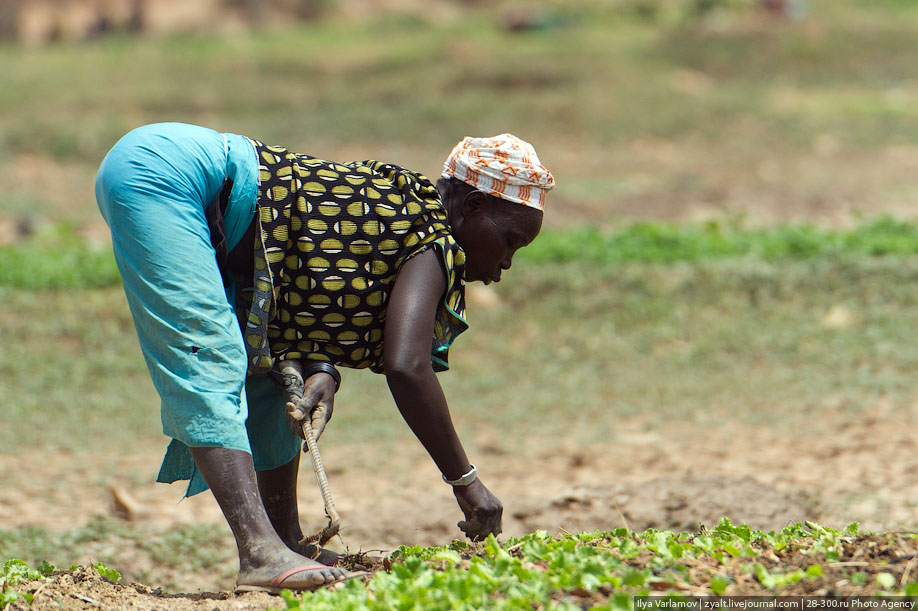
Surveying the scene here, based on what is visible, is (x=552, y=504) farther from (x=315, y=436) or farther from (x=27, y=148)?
(x=27, y=148)

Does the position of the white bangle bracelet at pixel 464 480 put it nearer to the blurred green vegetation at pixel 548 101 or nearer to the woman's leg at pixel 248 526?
the woman's leg at pixel 248 526

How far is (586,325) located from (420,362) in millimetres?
4810

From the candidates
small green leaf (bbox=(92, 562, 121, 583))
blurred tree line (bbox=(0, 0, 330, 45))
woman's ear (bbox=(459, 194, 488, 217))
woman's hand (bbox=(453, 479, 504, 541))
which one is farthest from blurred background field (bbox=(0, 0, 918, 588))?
blurred tree line (bbox=(0, 0, 330, 45))

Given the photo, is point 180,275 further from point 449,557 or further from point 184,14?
point 184,14

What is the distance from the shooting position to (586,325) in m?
7.18

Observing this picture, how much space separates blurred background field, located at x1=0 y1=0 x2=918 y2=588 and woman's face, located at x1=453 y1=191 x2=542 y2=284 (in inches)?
62.4

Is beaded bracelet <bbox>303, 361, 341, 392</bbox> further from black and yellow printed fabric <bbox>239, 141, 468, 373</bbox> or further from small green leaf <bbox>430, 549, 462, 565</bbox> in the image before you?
small green leaf <bbox>430, 549, 462, 565</bbox>

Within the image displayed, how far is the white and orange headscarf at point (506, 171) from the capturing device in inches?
105

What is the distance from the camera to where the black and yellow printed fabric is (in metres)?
2.62

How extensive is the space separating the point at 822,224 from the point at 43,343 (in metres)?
6.94

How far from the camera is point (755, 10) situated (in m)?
25.5

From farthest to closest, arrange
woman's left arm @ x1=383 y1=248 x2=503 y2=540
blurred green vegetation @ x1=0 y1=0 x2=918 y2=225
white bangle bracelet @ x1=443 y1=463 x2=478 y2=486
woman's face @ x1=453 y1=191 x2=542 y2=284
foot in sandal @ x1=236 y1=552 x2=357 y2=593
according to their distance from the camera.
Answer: blurred green vegetation @ x1=0 y1=0 x2=918 y2=225, woman's face @ x1=453 y1=191 x2=542 y2=284, white bangle bracelet @ x1=443 y1=463 x2=478 y2=486, woman's left arm @ x1=383 y1=248 x2=503 y2=540, foot in sandal @ x1=236 y1=552 x2=357 y2=593

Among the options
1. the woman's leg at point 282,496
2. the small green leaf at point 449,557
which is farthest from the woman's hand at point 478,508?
the woman's leg at point 282,496

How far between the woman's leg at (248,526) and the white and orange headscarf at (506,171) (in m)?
0.98
